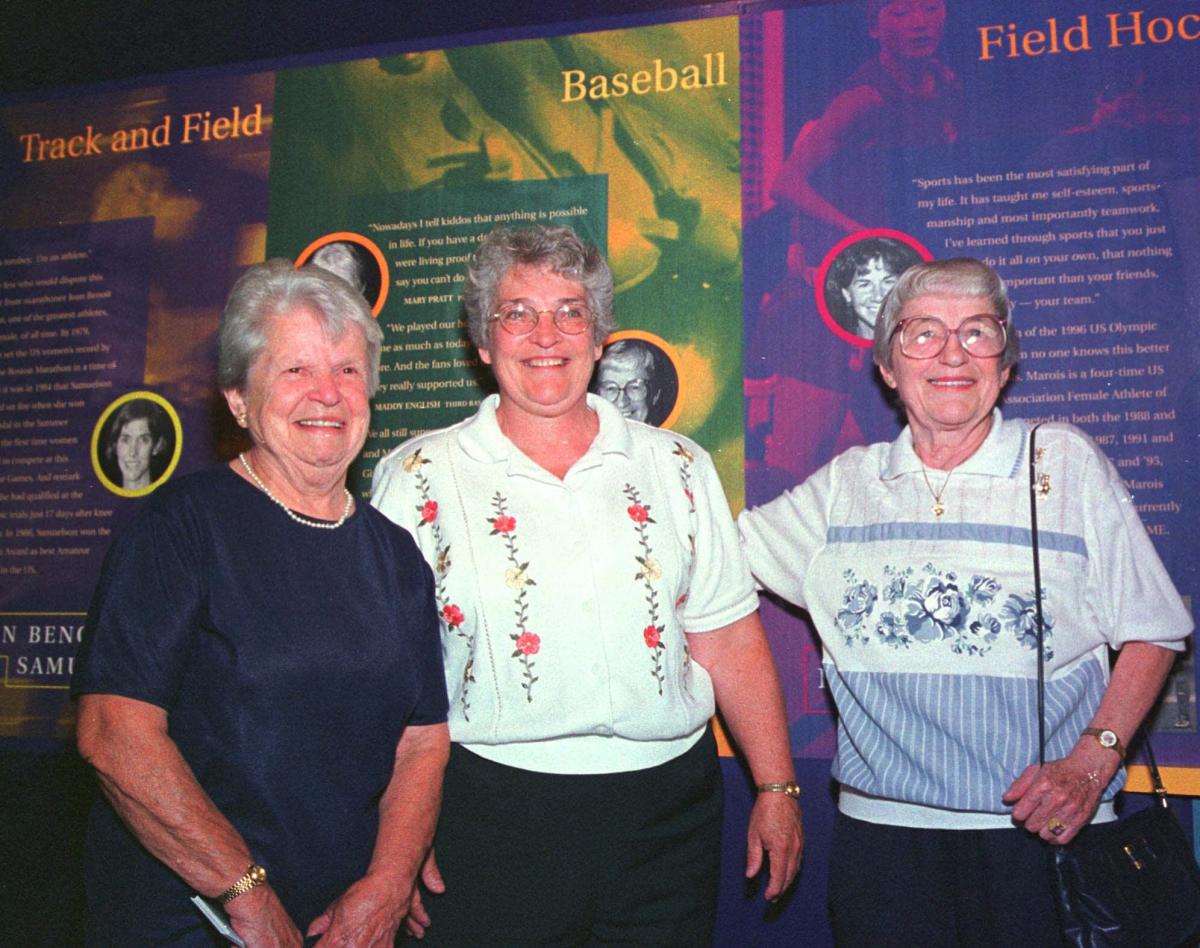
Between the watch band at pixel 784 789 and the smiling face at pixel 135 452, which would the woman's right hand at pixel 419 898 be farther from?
the smiling face at pixel 135 452

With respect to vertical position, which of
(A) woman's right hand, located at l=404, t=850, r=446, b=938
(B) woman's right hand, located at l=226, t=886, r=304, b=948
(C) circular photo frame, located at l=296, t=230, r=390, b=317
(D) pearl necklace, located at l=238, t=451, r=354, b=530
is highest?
(C) circular photo frame, located at l=296, t=230, r=390, b=317

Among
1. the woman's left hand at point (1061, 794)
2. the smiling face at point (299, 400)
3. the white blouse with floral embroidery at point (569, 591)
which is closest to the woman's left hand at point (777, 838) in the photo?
the white blouse with floral embroidery at point (569, 591)

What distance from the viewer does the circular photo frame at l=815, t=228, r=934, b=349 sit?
104 inches

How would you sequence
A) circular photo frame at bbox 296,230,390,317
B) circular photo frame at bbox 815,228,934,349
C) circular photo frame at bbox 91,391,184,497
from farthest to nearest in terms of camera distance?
1. circular photo frame at bbox 91,391,184,497
2. circular photo frame at bbox 296,230,390,317
3. circular photo frame at bbox 815,228,934,349

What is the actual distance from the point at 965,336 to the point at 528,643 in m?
1.09

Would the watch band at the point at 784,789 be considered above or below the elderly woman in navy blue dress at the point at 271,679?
below

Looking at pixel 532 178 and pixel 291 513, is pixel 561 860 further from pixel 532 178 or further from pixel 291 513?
pixel 532 178

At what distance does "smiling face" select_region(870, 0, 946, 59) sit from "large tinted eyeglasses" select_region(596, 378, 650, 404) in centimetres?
109

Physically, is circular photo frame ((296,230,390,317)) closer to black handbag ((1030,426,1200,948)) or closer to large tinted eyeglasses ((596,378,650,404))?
large tinted eyeglasses ((596,378,650,404))

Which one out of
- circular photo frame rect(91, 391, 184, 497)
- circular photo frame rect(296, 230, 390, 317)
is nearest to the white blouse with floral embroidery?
circular photo frame rect(296, 230, 390, 317)

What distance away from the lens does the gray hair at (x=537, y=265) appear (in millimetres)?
2107

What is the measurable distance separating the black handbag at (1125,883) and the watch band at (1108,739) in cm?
10

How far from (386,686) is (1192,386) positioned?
6.58 feet

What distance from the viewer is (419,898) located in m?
1.92
